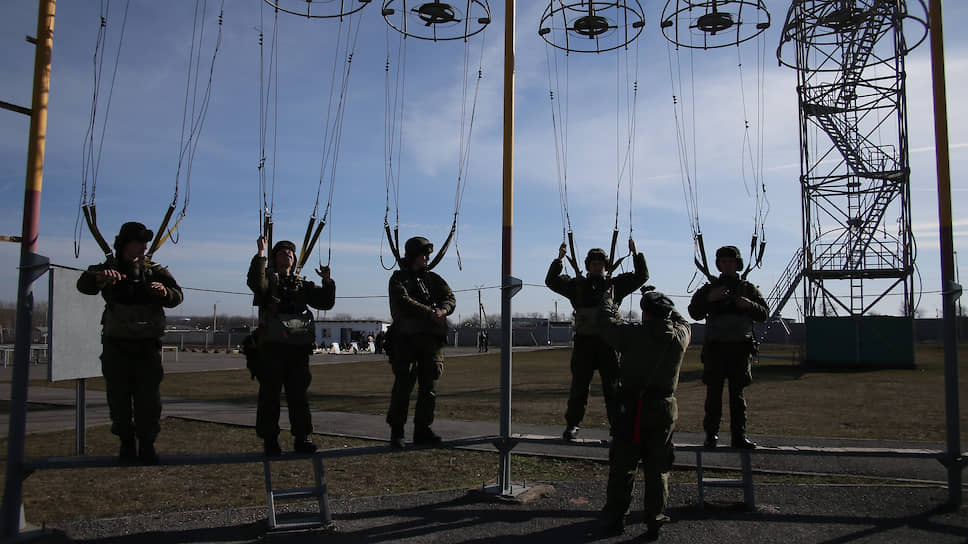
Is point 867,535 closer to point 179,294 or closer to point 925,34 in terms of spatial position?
point 925,34

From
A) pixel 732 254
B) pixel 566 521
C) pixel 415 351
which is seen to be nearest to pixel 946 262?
pixel 732 254

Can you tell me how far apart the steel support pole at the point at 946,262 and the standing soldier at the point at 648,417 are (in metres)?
3.25

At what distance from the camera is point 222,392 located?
20203 millimetres

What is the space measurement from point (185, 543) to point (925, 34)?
975cm

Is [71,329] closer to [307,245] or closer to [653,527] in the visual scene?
[307,245]

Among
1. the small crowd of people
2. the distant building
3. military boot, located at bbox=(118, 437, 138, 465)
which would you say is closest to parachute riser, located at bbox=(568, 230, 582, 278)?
the small crowd of people

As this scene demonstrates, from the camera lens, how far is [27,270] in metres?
6.00

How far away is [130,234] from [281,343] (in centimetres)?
169

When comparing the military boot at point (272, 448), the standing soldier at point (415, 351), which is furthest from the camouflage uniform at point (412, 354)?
the military boot at point (272, 448)

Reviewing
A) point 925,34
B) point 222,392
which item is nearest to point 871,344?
point 925,34

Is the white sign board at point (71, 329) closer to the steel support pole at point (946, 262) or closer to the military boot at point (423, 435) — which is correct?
the military boot at point (423, 435)

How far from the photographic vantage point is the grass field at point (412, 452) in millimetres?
7910

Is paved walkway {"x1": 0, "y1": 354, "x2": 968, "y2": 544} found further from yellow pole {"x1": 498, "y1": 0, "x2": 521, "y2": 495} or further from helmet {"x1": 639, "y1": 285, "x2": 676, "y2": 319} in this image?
helmet {"x1": 639, "y1": 285, "x2": 676, "y2": 319}

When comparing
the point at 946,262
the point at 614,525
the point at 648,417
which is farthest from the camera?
the point at 946,262
